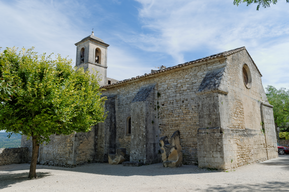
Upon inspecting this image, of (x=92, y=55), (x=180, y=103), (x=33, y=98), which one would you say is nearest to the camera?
(x=33, y=98)

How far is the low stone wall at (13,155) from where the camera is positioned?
1540 cm

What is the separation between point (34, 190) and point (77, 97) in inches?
155

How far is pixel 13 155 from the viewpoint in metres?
16.3

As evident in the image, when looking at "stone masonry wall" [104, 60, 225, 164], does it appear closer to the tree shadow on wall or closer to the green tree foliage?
the tree shadow on wall

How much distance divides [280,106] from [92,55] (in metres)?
26.4

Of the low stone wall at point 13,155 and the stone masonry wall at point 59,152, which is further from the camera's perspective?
the low stone wall at point 13,155

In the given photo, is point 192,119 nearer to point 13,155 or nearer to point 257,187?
point 257,187

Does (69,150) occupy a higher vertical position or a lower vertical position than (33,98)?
lower

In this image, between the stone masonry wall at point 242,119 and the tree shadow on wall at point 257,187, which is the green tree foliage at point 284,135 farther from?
the tree shadow on wall at point 257,187

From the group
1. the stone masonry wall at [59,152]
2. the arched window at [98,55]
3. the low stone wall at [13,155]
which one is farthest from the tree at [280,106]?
the low stone wall at [13,155]

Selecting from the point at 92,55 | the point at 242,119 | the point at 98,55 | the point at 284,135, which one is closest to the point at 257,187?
the point at 242,119

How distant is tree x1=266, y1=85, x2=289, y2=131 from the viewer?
27.5 m

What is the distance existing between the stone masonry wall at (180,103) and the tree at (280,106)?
22.5 metres

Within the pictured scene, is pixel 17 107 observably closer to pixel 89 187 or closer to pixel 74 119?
pixel 74 119
